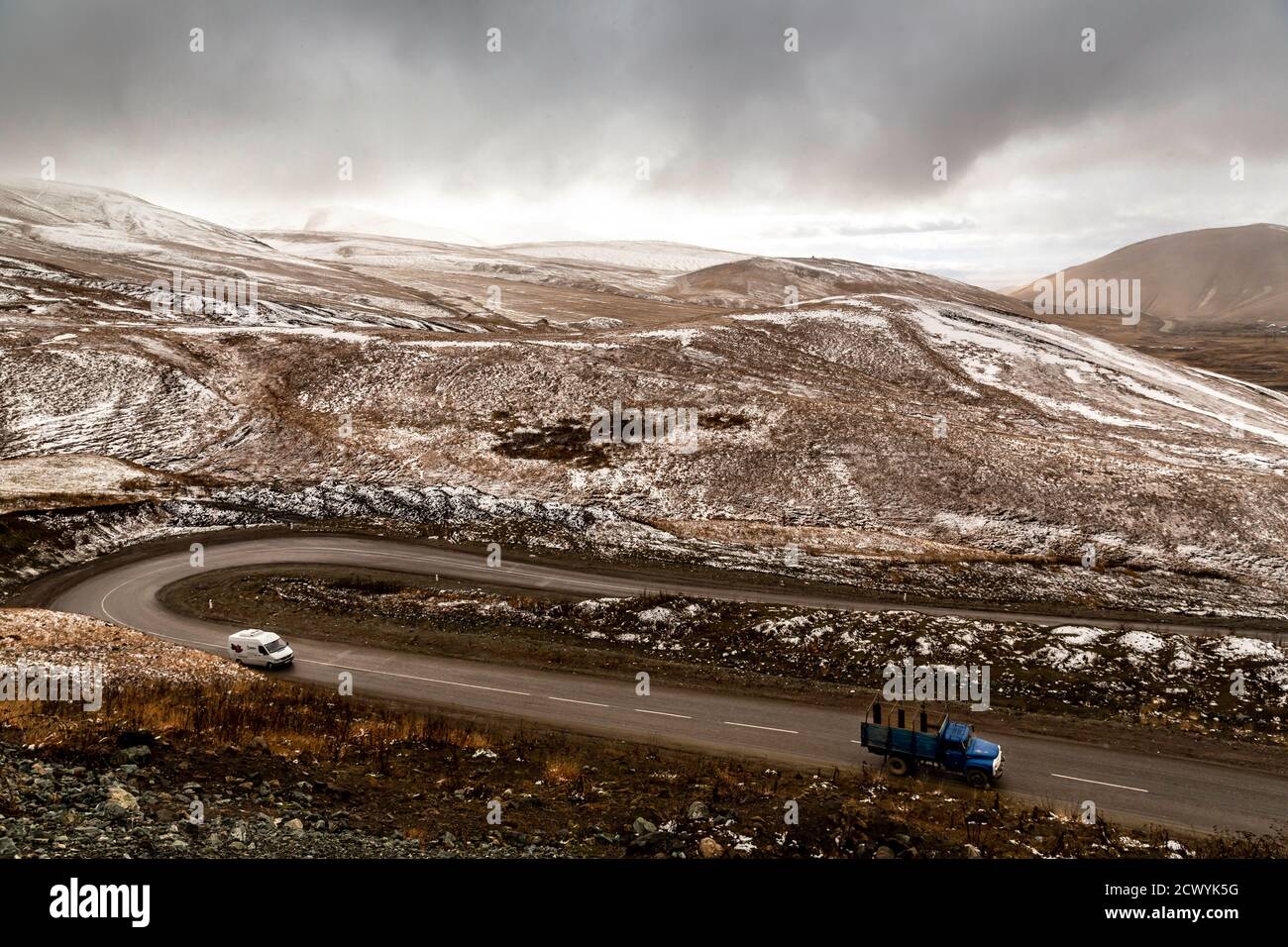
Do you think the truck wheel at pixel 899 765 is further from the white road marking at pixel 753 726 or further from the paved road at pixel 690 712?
the white road marking at pixel 753 726

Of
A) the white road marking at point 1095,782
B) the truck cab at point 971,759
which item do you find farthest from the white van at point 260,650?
the white road marking at point 1095,782

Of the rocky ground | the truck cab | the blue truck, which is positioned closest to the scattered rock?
the rocky ground

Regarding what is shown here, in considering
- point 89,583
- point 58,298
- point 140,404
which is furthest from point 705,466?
point 58,298

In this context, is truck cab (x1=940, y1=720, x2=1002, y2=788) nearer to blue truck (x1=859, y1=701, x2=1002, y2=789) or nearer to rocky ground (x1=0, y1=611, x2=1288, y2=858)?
blue truck (x1=859, y1=701, x2=1002, y2=789)

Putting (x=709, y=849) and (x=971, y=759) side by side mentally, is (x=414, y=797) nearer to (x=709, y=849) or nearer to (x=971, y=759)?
(x=709, y=849)

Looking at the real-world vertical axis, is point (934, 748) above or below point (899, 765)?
above

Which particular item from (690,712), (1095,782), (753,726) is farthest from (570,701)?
(1095,782)
